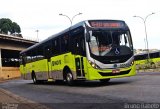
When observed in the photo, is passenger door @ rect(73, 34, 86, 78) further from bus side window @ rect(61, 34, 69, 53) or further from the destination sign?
bus side window @ rect(61, 34, 69, 53)

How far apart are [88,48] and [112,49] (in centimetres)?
113

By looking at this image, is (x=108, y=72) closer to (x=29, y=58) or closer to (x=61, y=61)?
(x=61, y=61)

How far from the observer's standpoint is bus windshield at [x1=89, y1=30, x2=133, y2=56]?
63.9 ft

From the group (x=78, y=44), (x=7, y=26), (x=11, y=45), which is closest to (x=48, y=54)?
(x=78, y=44)

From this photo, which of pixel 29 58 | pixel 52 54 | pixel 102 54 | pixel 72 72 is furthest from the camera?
pixel 29 58

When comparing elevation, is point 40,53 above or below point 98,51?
above

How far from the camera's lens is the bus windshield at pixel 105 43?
19484 millimetres

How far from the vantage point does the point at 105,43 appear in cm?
1947

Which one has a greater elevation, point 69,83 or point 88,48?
point 88,48

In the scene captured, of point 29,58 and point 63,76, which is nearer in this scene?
point 63,76

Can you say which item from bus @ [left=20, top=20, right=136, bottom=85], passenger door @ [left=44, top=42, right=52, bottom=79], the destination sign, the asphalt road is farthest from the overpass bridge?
the asphalt road

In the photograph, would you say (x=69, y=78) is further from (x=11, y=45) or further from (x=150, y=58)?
(x=11, y=45)

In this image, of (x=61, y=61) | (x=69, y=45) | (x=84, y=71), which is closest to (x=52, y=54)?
(x=61, y=61)

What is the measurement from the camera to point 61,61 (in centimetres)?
2328
